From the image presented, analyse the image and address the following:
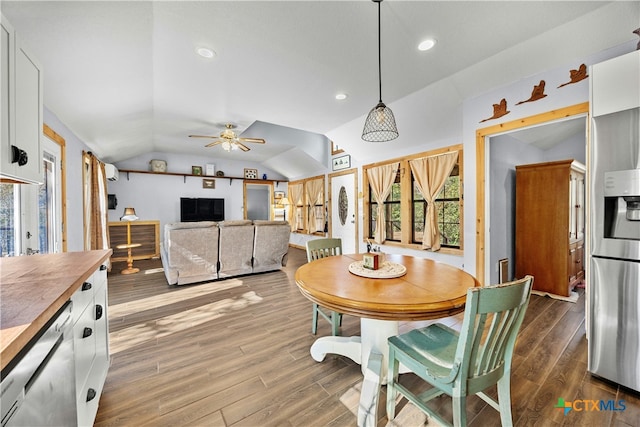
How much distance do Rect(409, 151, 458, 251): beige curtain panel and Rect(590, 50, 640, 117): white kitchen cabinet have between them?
213 centimetres

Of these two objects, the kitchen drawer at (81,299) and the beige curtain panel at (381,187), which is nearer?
the kitchen drawer at (81,299)

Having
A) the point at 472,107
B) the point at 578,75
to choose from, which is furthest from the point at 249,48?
the point at 578,75

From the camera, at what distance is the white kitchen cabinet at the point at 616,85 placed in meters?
1.59

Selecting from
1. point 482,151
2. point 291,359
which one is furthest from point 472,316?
point 482,151

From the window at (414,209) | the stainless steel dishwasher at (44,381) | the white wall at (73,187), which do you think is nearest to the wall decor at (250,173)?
the window at (414,209)

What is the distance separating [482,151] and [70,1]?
3.69 metres

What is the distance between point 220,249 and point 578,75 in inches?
184

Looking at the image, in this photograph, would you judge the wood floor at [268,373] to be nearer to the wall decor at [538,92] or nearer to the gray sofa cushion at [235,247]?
the gray sofa cushion at [235,247]

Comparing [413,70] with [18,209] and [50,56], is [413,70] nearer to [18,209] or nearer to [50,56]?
[50,56]

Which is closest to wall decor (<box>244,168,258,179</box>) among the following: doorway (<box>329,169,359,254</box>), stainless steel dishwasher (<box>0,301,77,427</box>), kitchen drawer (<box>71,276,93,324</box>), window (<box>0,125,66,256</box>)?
doorway (<box>329,169,359,254</box>)

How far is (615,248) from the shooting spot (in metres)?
1.68

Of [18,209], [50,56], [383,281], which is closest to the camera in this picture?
[383,281]

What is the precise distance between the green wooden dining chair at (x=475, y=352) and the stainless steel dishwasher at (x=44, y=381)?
141 centimetres

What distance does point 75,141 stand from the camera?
3.48m
